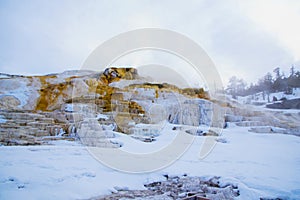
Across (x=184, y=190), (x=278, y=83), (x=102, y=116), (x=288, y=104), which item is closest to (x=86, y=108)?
(x=102, y=116)

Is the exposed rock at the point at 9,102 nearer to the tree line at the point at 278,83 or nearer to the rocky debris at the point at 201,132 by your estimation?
the rocky debris at the point at 201,132

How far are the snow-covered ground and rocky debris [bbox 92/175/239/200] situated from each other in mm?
149

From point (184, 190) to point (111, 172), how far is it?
52.8 inches

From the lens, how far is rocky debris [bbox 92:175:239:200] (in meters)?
2.88

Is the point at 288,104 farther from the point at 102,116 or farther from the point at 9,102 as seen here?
the point at 9,102

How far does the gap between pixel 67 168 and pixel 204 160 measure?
3.02 meters

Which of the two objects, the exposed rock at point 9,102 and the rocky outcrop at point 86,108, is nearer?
the rocky outcrop at point 86,108

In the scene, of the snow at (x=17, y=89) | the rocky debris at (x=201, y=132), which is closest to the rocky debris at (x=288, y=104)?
the rocky debris at (x=201, y=132)

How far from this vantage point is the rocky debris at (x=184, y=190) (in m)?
2.88

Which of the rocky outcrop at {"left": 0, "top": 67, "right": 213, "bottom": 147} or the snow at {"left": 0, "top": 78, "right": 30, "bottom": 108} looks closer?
the rocky outcrop at {"left": 0, "top": 67, "right": 213, "bottom": 147}

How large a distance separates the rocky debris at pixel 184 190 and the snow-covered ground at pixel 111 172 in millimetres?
149

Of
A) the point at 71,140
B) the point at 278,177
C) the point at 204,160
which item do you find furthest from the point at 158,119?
the point at 278,177

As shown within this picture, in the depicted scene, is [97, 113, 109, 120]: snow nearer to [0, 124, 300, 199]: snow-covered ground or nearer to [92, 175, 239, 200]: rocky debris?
[0, 124, 300, 199]: snow-covered ground

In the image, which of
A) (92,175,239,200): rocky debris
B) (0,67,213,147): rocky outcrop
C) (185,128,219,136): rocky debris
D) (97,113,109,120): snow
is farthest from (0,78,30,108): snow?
(92,175,239,200): rocky debris
